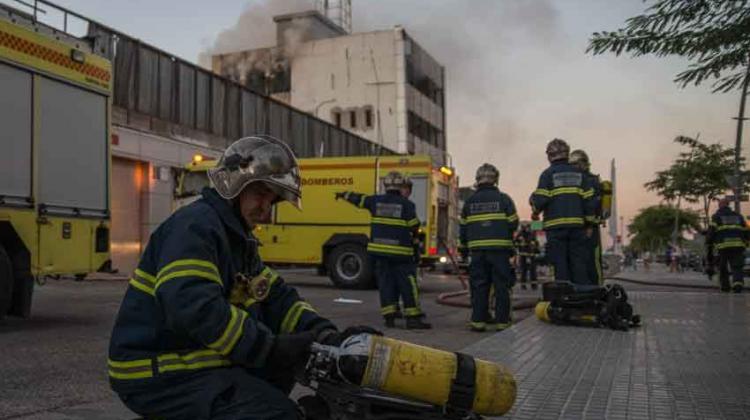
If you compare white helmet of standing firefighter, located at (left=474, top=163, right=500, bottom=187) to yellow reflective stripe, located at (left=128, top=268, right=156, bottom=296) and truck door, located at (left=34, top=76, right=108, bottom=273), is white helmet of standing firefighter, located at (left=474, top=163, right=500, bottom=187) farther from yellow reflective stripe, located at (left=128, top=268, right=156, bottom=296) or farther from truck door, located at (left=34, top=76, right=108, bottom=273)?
yellow reflective stripe, located at (left=128, top=268, right=156, bottom=296)

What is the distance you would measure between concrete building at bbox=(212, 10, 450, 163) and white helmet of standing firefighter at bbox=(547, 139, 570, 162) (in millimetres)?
33954

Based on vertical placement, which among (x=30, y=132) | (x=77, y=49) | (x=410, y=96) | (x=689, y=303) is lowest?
(x=689, y=303)

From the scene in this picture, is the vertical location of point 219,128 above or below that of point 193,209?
above

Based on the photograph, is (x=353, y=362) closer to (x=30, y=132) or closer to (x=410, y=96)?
(x=30, y=132)

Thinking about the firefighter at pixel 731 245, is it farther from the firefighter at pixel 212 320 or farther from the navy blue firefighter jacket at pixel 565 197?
the firefighter at pixel 212 320

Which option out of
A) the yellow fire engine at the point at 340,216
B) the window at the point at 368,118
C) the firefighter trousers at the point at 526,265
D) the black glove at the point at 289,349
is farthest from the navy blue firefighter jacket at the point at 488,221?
the window at the point at 368,118

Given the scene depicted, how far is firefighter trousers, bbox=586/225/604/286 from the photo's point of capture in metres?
8.42

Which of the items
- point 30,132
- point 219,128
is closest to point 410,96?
point 219,128

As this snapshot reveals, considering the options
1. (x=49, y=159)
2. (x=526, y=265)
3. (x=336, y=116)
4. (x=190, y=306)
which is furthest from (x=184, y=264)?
(x=336, y=116)

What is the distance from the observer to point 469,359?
2.70m

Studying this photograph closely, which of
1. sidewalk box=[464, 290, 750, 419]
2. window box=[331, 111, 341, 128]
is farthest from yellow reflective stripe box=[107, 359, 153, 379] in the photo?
window box=[331, 111, 341, 128]

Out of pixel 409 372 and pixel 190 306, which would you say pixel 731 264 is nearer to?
pixel 409 372

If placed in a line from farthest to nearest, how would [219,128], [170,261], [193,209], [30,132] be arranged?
[219,128], [30,132], [193,209], [170,261]

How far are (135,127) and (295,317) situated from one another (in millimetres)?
17671
